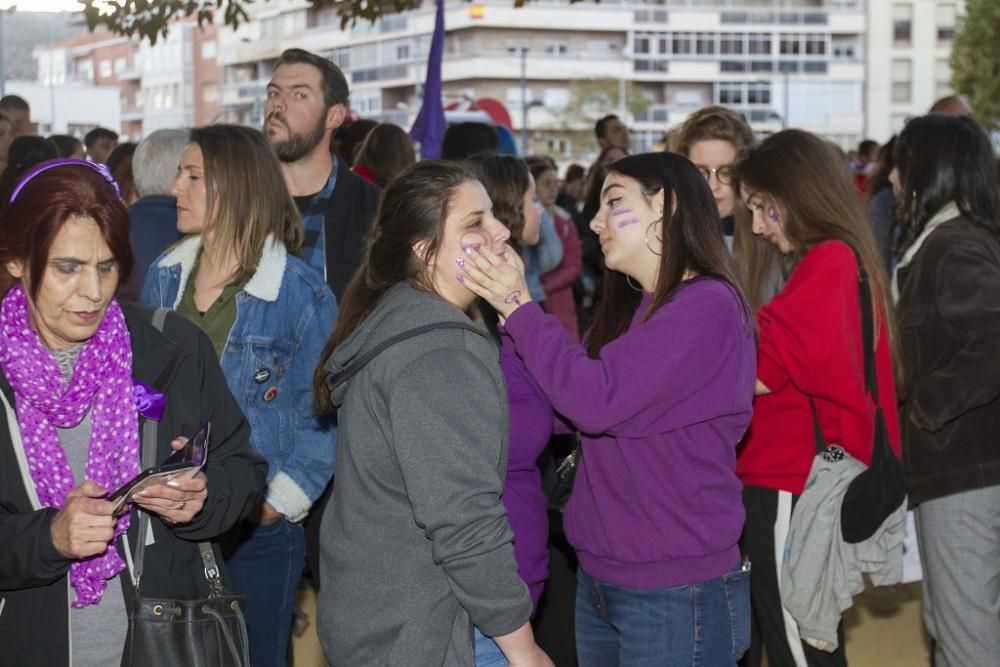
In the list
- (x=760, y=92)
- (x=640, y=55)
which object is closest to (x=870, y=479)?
(x=640, y=55)

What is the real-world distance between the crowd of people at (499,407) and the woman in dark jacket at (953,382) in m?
0.01

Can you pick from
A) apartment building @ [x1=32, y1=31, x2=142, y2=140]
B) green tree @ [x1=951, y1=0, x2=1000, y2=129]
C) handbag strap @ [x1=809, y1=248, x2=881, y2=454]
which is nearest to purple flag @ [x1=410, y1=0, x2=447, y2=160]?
handbag strap @ [x1=809, y1=248, x2=881, y2=454]

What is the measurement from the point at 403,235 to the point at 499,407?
0.51 meters

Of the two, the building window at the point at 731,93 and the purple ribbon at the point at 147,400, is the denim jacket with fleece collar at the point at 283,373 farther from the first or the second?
the building window at the point at 731,93

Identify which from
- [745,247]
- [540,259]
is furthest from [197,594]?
[540,259]

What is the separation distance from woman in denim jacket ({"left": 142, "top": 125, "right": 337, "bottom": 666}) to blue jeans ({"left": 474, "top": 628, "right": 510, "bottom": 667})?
1306 millimetres

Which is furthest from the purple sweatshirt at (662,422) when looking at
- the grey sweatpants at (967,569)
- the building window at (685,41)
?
the building window at (685,41)

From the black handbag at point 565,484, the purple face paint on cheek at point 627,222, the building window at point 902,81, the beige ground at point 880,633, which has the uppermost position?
the building window at point 902,81

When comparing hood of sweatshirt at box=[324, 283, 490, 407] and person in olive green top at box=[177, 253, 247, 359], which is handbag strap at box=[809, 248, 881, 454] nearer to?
hood of sweatshirt at box=[324, 283, 490, 407]

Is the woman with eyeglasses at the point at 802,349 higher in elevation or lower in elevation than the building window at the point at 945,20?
lower

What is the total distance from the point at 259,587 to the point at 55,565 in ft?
4.53

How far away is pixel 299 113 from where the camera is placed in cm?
584

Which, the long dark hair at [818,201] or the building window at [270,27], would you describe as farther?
the building window at [270,27]

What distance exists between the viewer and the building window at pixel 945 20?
8656 centimetres
